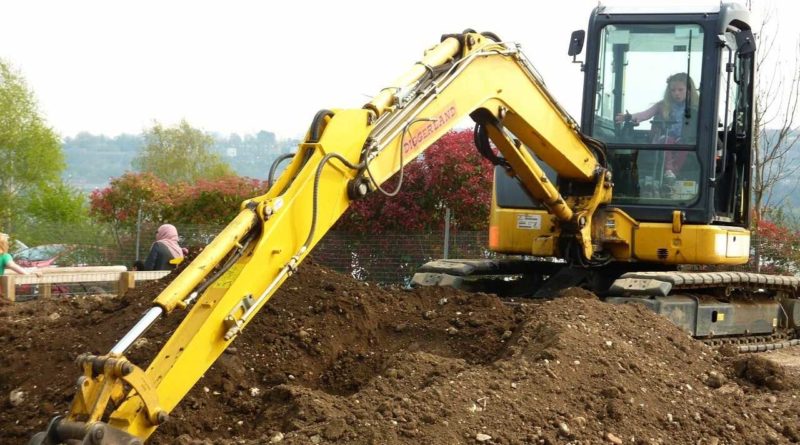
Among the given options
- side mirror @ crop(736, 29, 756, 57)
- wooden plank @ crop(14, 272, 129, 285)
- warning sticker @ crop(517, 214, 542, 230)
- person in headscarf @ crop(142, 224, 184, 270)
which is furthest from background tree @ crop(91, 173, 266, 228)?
side mirror @ crop(736, 29, 756, 57)

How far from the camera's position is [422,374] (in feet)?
21.6

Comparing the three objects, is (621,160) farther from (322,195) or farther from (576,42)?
(322,195)

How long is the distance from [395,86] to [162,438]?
9.10 ft

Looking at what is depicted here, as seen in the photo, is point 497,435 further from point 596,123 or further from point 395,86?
point 596,123

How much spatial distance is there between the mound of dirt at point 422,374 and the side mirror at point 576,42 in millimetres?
2396

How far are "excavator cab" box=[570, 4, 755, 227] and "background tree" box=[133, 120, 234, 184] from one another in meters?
49.7

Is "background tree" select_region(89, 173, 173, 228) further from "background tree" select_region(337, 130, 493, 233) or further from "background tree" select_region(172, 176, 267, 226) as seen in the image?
"background tree" select_region(337, 130, 493, 233)

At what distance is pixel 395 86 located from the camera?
727 centimetres

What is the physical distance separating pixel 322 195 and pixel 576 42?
15.2 feet

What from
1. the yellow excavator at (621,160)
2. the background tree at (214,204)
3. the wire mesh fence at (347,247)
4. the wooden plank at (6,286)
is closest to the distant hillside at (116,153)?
the background tree at (214,204)

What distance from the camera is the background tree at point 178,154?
61312 mm

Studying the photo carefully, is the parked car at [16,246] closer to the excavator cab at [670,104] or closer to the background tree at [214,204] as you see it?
the background tree at [214,204]

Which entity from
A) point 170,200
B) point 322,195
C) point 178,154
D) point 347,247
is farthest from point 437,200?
point 178,154

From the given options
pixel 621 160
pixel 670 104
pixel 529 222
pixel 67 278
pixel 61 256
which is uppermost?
pixel 670 104
